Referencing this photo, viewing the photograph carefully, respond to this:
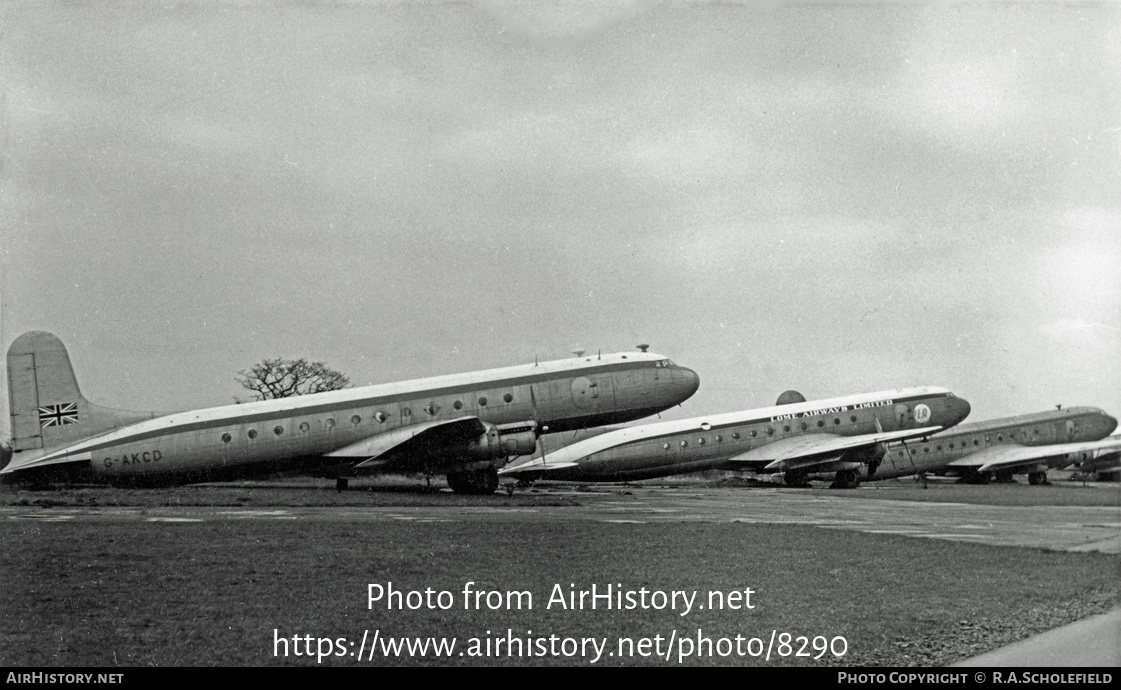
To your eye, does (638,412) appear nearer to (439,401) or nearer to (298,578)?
(439,401)

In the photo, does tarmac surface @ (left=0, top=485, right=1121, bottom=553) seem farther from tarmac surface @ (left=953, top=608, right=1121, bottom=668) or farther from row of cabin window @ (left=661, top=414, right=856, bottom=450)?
row of cabin window @ (left=661, top=414, right=856, bottom=450)

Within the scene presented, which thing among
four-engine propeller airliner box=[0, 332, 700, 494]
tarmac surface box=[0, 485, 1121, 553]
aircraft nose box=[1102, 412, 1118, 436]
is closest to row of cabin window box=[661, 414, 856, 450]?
four-engine propeller airliner box=[0, 332, 700, 494]

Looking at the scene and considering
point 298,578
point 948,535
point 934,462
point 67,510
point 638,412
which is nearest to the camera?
point 298,578

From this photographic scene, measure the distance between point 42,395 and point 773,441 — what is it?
106ft

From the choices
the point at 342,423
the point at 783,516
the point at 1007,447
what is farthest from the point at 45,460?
the point at 1007,447

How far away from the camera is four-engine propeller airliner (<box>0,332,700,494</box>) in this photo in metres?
27.0

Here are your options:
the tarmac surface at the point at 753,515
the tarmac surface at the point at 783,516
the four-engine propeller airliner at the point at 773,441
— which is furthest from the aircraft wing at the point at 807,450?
the tarmac surface at the point at 783,516

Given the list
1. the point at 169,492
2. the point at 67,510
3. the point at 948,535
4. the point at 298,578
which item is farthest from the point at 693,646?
the point at 169,492

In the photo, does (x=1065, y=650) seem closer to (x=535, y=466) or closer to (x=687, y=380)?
(x=687, y=380)

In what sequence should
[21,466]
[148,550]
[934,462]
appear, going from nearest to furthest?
[148,550]
[21,466]
[934,462]

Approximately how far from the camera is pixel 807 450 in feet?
143

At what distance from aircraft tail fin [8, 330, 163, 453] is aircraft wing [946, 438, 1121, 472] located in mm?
46445

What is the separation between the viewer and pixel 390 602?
9797 millimetres
